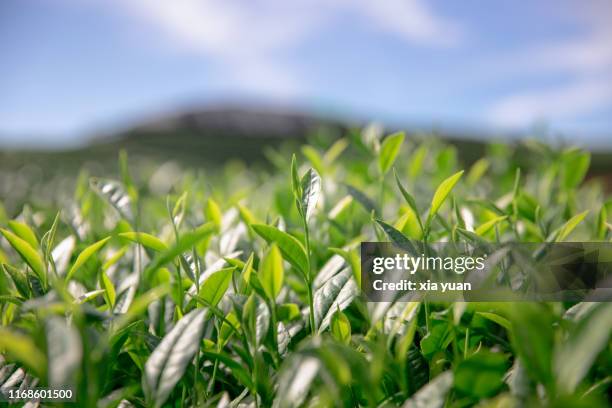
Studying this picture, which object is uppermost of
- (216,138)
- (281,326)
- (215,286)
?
(215,286)

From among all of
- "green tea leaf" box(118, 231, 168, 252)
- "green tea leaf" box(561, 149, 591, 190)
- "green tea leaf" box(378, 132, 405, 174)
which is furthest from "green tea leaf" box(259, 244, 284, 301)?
"green tea leaf" box(561, 149, 591, 190)

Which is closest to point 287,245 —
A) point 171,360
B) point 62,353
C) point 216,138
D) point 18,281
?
point 171,360

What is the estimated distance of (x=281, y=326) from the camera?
0.77 m

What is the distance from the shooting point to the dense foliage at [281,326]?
489 mm

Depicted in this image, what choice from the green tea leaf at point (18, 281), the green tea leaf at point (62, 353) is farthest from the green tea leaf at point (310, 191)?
the green tea leaf at point (18, 281)

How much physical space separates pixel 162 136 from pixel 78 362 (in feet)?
44.7

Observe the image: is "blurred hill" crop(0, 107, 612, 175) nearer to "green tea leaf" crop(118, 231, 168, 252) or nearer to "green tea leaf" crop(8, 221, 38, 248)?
"green tea leaf" crop(8, 221, 38, 248)

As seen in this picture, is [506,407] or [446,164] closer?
[506,407]

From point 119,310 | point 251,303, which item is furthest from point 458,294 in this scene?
point 119,310

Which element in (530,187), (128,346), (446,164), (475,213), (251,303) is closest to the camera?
(251,303)

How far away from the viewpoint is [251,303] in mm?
604

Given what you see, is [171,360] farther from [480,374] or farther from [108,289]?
[480,374]

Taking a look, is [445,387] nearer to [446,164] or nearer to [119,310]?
[119,310]

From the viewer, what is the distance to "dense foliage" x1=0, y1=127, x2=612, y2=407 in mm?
489
